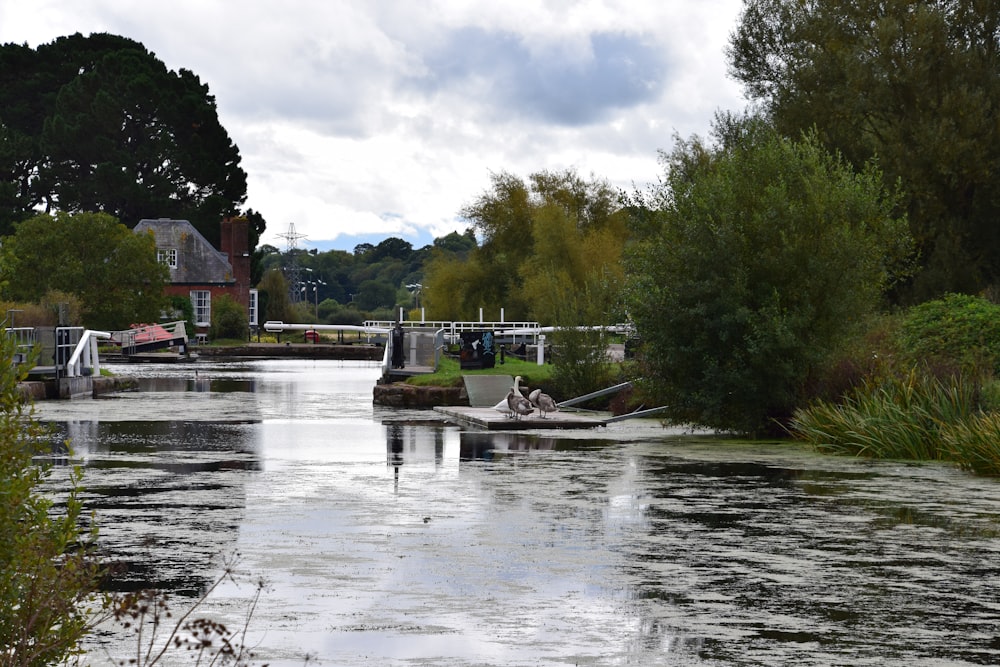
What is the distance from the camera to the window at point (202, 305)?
8739 centimetres

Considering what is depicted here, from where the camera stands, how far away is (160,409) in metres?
33.0

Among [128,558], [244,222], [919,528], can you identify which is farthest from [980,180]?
[244,222]

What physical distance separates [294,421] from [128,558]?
1814 cm

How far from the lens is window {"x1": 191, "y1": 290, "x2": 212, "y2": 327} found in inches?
3440

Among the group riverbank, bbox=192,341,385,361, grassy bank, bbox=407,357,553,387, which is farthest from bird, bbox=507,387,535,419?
riverbank, bbox=192,341,385,361

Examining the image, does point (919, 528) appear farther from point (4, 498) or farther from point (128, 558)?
point (4, 498)

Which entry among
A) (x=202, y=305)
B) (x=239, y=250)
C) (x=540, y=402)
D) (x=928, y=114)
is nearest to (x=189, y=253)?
(x=239, y=250)

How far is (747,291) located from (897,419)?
4280 millimetres

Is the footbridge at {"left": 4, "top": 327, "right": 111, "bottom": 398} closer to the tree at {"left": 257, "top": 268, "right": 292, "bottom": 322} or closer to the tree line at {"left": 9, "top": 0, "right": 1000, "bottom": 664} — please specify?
the tree line at {"left": 9, "top": 0, "right": 1000, "bottom": 664}

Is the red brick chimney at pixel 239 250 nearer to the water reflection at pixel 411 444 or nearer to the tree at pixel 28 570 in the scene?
the water reflection at pixel 411 444

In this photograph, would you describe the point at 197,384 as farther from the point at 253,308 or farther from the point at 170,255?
the point at 253,308

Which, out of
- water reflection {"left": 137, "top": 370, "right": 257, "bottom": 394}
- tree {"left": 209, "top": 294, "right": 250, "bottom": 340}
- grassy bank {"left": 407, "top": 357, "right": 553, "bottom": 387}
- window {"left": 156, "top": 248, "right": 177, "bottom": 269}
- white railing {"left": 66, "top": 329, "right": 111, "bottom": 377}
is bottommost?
water reflection {"left": 137, "top": 370, "right": 257, "bottom": 394}

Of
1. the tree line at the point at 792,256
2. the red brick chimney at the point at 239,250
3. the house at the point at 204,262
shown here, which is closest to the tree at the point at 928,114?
the tree line at the point at 792,256

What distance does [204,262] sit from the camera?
3516 inches
